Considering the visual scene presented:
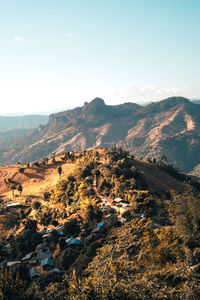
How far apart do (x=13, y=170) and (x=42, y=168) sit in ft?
76.7

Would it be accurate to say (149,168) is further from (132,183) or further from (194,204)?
(194,204)

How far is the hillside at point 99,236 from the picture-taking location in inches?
1064

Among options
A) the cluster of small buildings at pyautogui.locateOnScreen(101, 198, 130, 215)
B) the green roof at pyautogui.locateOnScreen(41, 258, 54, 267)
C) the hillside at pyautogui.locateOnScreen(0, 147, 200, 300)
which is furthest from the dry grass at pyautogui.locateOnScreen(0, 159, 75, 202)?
the green roof at pyautogui.locateOnScreen(41, 258, 54, 267)

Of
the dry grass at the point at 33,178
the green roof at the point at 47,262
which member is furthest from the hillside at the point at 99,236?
the dry grass at the point at 33,178

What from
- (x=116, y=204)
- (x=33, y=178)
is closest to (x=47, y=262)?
(x=116, y=204)

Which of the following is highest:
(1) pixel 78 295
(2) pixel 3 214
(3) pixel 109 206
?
(1) pixel 78 295

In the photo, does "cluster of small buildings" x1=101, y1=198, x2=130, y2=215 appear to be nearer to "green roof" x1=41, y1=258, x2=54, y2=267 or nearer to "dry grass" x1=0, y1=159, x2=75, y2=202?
"green roof" x1=41, y1=258, x2=54, y2=267

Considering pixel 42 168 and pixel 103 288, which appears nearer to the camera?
pixel 103 288

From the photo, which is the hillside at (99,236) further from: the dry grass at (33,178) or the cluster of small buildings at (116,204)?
the dry grass at (33,178)

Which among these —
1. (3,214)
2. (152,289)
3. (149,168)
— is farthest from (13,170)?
(152,289)

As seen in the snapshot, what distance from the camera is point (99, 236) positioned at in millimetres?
60625

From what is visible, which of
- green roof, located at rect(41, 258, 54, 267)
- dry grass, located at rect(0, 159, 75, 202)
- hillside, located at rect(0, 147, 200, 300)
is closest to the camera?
hillside, located at rect(0, 147, 200, 300)

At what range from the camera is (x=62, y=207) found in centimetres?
9388

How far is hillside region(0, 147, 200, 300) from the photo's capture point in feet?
88.7
